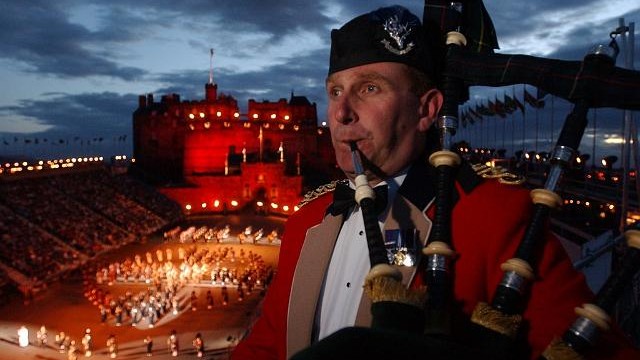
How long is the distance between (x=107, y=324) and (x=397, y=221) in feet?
67.8

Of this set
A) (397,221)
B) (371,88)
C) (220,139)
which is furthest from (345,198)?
(220,139)

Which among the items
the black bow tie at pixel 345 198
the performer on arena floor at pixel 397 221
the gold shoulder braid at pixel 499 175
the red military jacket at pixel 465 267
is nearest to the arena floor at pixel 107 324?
the red military jacket at pixel 465 267

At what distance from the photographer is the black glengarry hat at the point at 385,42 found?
2.40 meters

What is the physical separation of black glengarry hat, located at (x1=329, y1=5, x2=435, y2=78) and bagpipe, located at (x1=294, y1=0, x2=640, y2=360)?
0.13m

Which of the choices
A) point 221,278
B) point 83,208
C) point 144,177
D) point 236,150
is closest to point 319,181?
point 236,150

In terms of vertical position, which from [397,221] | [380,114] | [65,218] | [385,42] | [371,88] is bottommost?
[65,218]

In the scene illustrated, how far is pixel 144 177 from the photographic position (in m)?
62.7

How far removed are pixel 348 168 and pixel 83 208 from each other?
41.3 meters

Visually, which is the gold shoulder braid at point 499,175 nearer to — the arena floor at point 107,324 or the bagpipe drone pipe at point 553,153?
the bagpipe drone pipe at point 553,153

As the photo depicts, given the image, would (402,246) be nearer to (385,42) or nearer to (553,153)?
(553,153)

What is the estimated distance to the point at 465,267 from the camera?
2.13 m

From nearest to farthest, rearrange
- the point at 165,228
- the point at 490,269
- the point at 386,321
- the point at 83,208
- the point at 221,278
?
the point at 386,321
the point at 490,269
the point at 221,278
the point at 83,208
the point at 165,228

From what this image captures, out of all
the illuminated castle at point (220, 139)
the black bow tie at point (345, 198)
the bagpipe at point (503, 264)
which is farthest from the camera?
the illuminated castle at point (220, 139)

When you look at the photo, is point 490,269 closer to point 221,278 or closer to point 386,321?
point 386,321
